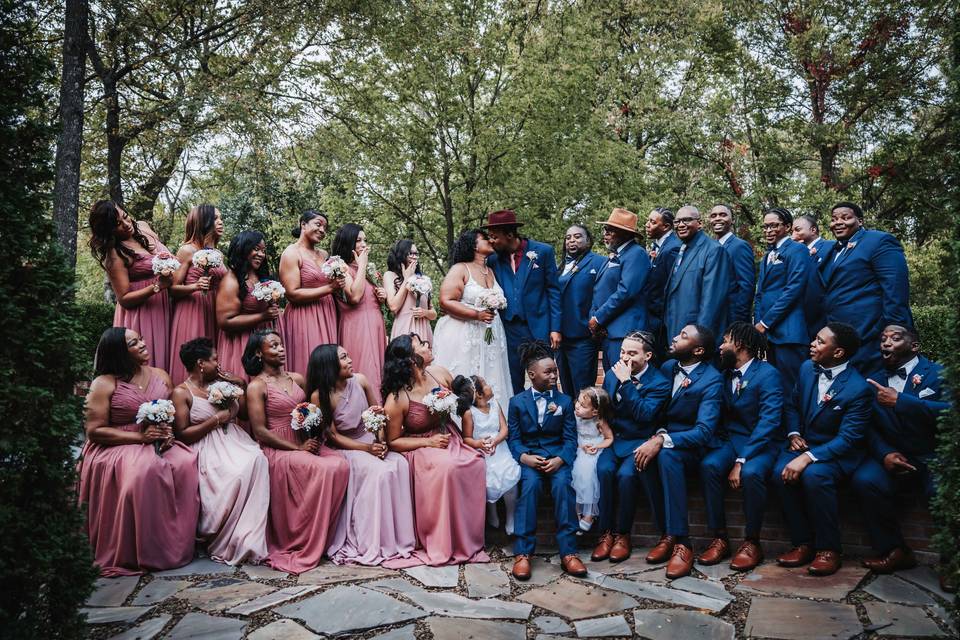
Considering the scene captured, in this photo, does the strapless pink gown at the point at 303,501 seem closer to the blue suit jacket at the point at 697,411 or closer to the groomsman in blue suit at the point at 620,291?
the blue suit jacket at the point at 697,411

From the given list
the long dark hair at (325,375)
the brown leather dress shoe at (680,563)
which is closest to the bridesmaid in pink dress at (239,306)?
the long dark hair at (325,375)

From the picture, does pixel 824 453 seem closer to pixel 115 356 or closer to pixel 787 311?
pixel 787 311

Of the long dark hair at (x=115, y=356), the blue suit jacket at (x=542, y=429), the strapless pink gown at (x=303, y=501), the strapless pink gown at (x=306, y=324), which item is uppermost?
the strapless pink gown at (x=306, y=324)

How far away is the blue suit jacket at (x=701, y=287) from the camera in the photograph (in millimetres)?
6207

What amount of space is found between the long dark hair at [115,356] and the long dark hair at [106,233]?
0.89 meters

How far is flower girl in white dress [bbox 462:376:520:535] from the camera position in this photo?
5539mm

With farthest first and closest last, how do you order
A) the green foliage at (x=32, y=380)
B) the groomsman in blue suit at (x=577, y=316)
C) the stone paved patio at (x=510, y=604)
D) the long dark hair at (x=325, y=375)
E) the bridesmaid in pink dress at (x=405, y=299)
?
the bridesmaid in pink dress at (x=405, y=299) → the groomsman in blue suit at (x=577, y=316) → the long dark hair at (x=325, y=375) → the stone paved patio at (x=510, y=604) → the green foliage at (x=32, y=380)

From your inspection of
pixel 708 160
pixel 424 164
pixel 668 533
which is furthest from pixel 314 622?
pixel 708 160

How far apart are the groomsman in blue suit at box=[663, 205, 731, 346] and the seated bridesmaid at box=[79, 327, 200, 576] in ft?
13.7

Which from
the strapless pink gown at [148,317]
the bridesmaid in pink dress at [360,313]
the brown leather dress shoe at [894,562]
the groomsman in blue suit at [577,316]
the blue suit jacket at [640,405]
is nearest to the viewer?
the brown leather dress shoe at [894,562]

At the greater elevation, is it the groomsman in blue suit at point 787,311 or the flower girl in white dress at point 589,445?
the groomsman in blue suit at point 787,311

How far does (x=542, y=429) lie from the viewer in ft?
18.5

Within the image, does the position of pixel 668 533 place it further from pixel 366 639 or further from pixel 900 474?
pixel 366 639

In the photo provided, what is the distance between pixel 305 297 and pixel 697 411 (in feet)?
11.5
